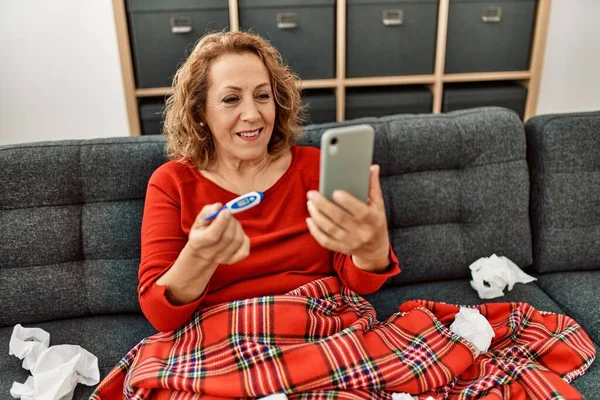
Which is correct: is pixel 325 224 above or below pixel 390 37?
below

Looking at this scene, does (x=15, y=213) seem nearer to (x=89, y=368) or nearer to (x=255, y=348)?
(x=89, y=368)

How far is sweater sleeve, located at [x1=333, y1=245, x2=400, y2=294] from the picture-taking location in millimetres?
1056

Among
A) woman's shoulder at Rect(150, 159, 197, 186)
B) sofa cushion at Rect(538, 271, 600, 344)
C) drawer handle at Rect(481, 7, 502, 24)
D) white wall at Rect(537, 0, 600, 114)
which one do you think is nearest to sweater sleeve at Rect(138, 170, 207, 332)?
woman's shoulder at Rect(150, 159, 197, 186)

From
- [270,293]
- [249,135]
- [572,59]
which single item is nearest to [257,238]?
[270,293]

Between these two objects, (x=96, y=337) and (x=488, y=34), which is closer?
(x=96, y=337)

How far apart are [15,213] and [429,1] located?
5.65 feet

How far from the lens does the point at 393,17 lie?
7.07 ft

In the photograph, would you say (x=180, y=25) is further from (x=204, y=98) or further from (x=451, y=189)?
(x=451, y=189)

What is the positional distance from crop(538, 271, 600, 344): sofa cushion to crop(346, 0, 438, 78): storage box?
110 centimetres

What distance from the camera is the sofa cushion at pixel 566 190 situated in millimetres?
1517

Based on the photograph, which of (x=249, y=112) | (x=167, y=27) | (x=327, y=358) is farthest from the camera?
(x=167, y=27)

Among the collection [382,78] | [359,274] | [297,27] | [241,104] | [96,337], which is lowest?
[96,337]

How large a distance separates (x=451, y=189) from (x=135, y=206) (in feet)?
2.87

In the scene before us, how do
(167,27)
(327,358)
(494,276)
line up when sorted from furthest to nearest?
(167,27)
(494,276)
(327,358)
